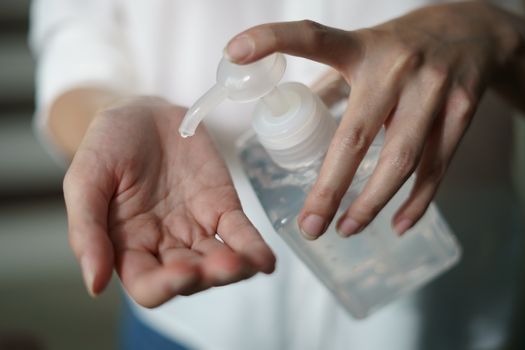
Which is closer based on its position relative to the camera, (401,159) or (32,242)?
(401,159)

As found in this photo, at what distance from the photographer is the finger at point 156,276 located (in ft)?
0.82

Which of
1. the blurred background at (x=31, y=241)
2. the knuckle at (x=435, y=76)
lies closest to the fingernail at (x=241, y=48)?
the knuckle at (x=435, y=76)

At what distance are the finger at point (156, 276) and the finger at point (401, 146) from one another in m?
0.09

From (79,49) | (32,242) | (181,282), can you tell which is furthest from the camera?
(32,242)

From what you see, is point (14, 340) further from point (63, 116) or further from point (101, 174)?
point (101, 174)

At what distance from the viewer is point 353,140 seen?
12.3 inches

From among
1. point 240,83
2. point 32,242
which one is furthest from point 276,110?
point 32,242

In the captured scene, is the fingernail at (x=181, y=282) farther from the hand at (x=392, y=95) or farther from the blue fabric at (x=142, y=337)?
the blue fabric at (x=142, y=337)

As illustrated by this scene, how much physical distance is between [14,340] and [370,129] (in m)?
0.81

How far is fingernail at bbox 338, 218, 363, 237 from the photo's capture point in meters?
0.33

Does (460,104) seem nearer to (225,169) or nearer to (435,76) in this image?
(435,76)

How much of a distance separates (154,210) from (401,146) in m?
0.12

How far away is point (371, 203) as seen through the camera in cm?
32

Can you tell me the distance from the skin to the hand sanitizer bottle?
0.06ft
